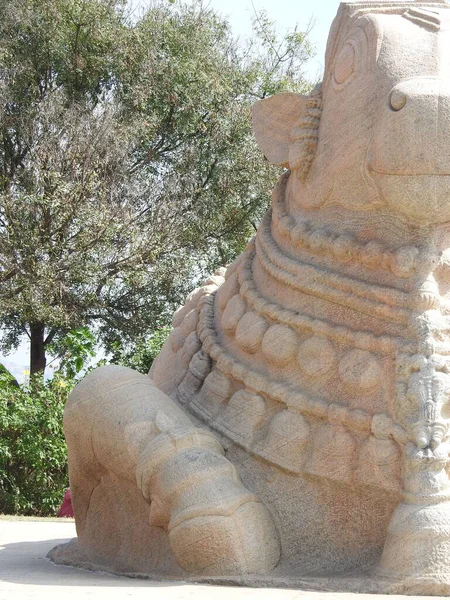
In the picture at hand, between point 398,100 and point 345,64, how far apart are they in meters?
0.39

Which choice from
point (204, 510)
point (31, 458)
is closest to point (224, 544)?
point (204, 510)

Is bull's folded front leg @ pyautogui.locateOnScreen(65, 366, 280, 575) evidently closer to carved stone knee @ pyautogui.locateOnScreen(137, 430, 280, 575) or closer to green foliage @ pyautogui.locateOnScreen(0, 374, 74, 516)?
carved stone knee @ pyautogui.locateOnScreen(137, 430, 280, 575)

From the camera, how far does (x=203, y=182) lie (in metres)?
16.0

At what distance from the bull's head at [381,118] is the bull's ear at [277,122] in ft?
0.46

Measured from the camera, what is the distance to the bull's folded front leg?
322cm

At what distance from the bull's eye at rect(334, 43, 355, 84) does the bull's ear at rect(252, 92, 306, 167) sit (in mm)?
343

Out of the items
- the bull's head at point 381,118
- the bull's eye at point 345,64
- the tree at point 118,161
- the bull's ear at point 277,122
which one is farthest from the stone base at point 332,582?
the tree at point 118,161

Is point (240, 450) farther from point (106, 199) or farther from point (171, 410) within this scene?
point (106, 199)

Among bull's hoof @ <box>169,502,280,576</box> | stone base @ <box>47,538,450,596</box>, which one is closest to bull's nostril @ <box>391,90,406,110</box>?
bull's hoof @ <box>169,502,280,576</box>

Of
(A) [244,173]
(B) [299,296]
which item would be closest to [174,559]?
(B) [299,296]

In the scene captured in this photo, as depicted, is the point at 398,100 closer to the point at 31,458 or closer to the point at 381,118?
the point at 381,118

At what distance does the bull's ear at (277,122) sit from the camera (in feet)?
13.5

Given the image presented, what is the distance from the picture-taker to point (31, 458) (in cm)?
916

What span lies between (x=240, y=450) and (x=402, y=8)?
6.11 ft
